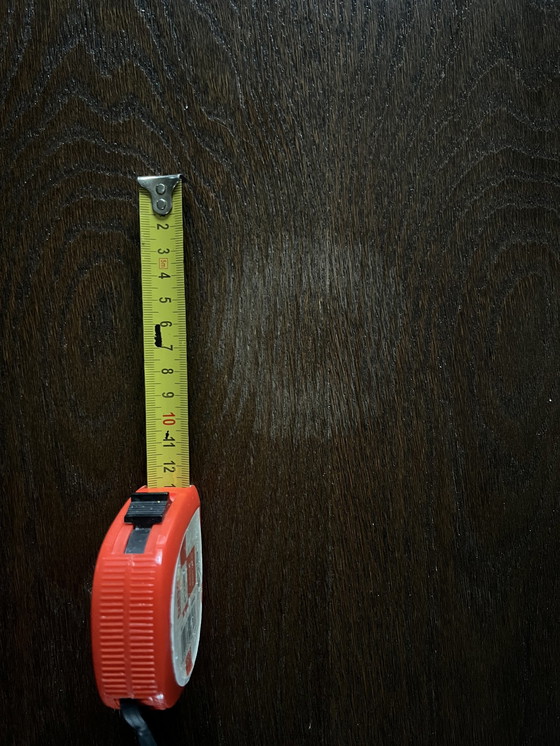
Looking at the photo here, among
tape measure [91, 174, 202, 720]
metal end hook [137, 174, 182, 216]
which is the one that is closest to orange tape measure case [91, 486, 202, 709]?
tape measure [91, 174, 202, 720]

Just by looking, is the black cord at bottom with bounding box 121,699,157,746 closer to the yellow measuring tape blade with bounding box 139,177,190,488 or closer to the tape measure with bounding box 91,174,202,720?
the tape measure with bounding box 91,174,202,720

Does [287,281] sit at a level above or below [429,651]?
above

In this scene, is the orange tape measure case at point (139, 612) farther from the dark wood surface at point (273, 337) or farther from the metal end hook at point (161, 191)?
the metal end hook at point (161, 191)

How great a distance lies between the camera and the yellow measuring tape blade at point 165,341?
41cm

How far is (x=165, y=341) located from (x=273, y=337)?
9 cm

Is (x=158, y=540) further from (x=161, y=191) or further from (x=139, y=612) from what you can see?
(x=161, y=191)

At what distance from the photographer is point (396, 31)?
0.42m

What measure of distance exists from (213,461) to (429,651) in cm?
24

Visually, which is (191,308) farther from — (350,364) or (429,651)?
(429,651)

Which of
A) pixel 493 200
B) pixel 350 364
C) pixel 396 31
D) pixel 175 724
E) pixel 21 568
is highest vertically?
pixel 396 31

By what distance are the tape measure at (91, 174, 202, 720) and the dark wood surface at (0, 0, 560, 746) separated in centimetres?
2

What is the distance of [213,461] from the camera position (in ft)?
1.38

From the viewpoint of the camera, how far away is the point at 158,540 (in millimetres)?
350

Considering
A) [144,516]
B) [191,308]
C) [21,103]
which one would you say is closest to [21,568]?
[144,516]
